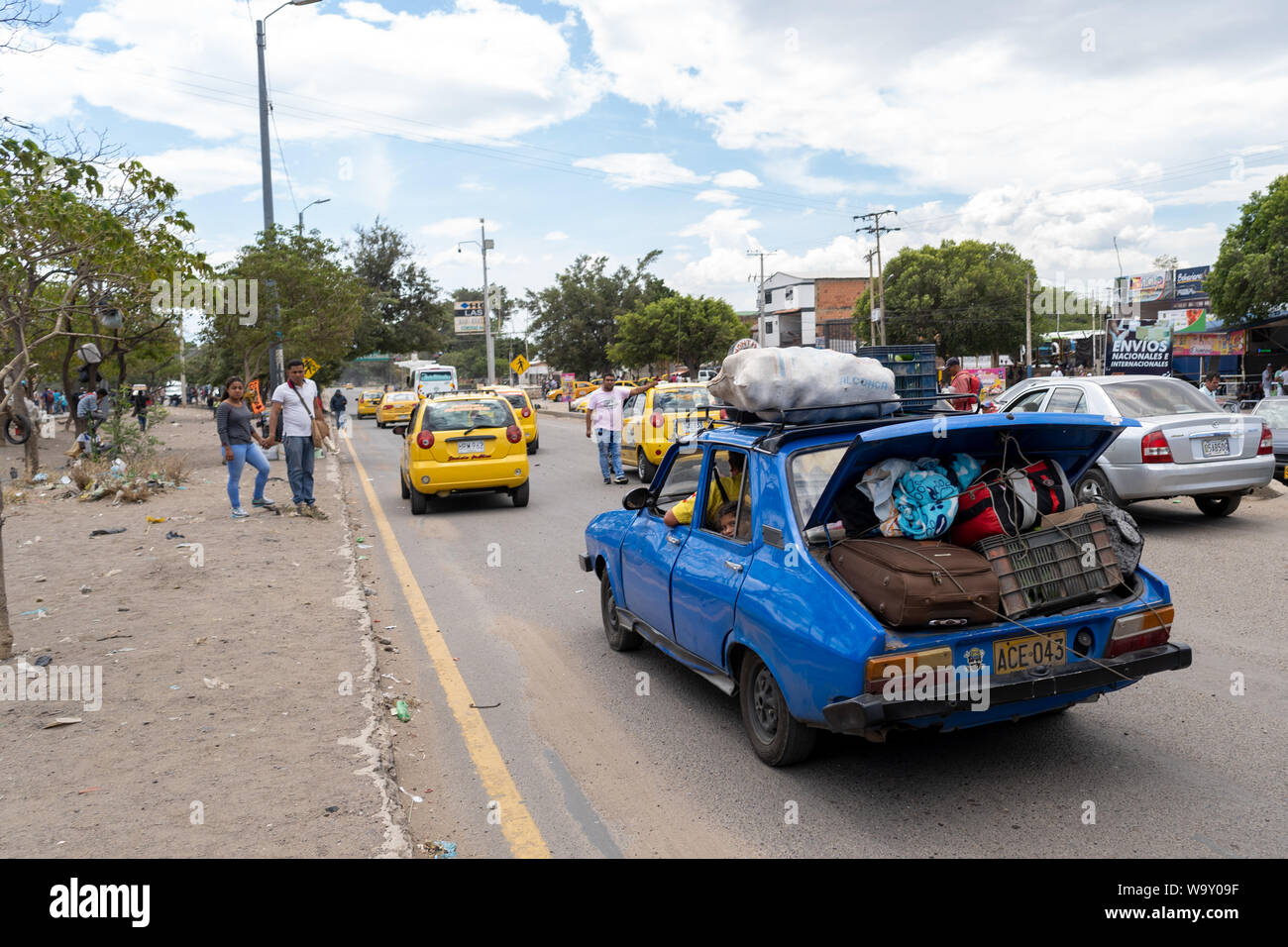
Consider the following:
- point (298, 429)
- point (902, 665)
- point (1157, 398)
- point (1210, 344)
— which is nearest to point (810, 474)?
point (902, 665)

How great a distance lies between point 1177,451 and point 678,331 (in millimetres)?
53598

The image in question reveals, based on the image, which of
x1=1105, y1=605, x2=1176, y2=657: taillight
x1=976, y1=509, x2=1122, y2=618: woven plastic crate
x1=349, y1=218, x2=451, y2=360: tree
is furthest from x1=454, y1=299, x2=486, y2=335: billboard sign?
x1=1105, y1=605, x2=1176, y2=657: taillight

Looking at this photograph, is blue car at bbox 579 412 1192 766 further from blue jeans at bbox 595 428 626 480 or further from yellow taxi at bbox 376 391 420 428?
yellow taxi at bbox 376 391 420 428

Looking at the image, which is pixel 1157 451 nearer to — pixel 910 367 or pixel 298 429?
pixel 910 367

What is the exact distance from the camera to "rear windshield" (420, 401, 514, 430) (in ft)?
46.0

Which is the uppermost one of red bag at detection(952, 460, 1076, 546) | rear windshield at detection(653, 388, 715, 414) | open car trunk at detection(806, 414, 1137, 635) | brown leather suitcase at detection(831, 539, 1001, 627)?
rear windshield at detection(653, 388, 715, 414)

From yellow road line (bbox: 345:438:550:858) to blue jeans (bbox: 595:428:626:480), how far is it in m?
7.24

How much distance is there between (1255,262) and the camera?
32.5m

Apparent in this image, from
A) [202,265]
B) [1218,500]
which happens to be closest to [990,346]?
[1218,500]

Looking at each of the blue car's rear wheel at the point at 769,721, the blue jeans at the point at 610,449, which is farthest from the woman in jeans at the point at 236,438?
the blue car's rear wheel at the point at 769,721

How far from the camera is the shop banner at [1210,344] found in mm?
39375

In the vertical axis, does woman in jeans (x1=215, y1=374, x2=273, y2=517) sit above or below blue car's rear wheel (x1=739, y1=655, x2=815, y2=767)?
above

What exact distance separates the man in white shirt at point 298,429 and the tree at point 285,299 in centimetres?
1229

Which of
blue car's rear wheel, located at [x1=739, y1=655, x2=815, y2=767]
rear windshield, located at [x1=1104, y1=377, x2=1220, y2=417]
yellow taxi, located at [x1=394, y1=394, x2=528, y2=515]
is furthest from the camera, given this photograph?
yellow taxi, located at [x1=394, y1=394, x2=528, y2=515]
